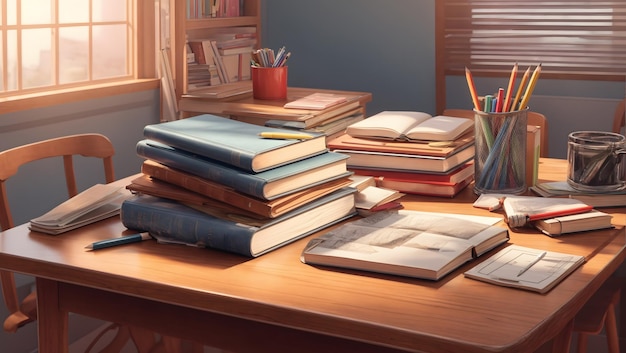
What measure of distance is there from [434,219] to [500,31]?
260 cm

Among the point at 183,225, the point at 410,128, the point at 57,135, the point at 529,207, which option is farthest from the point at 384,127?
the point at 57,135

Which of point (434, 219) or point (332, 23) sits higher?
point (332, 23)

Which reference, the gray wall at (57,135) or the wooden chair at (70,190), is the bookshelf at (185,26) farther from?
the wooden chair at (70,190)

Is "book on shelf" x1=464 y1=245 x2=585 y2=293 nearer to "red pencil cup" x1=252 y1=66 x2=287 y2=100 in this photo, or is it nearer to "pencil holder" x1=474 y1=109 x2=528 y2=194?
"pencil holder" x1=474 y1=109 x2=528 y2=194

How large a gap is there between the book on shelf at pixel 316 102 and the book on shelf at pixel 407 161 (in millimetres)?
573

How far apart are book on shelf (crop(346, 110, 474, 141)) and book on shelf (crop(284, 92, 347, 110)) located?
0.45 meters

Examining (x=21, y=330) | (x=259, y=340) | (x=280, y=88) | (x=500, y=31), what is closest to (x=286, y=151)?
(x=259, y=340)

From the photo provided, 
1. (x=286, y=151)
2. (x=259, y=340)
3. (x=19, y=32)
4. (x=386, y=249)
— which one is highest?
(x=19, y=32)

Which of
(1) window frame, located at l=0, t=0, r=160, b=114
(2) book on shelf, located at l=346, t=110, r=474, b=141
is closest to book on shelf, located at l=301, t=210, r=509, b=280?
(2) book on shelf, located at l=346, t=110, r=474, b=141

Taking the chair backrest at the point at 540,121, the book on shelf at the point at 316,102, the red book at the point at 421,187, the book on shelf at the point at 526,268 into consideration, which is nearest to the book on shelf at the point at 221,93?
the book on shelf at the point at 316,102

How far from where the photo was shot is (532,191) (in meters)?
1.93

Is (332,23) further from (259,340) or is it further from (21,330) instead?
(259,340)

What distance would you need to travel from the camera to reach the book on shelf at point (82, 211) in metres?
1.61

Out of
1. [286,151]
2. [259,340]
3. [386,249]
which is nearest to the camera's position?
[259,340]
